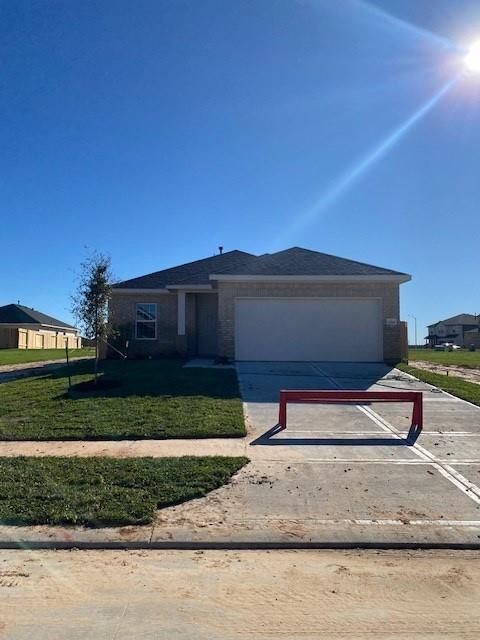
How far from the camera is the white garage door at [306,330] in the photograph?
1836 centimetres

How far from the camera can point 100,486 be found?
588cm

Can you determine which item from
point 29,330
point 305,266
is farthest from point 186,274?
point 29,330

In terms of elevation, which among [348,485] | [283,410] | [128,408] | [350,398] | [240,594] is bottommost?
[240,594]

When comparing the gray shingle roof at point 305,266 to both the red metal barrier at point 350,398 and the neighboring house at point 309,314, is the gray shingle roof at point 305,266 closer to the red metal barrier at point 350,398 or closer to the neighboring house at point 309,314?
the neighboring house at point 309,314

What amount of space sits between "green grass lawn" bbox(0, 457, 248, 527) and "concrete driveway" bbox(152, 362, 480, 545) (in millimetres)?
256

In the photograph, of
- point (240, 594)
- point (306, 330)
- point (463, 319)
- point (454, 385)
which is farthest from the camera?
point (463, 319)

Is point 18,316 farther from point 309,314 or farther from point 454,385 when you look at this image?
point 454,385

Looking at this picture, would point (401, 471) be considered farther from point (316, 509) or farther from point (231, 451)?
point (231, 451)

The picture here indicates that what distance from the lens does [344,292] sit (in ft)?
60.5

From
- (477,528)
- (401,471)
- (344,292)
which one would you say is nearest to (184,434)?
(401,471)

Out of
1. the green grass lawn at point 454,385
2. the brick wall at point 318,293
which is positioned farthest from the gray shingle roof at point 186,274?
the green grass lawn at point 454,385

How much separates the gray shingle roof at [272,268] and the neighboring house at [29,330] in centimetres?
2452

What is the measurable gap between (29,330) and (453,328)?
75.8 metres

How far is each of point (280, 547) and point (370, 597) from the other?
3.47 feet
